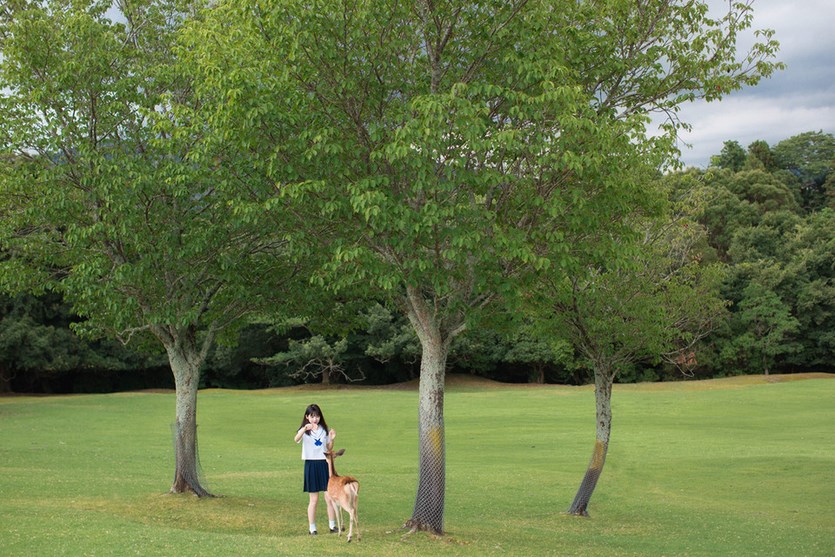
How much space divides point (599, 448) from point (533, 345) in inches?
1768

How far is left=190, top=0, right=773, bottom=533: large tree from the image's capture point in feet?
42.0

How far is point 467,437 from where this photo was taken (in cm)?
3569

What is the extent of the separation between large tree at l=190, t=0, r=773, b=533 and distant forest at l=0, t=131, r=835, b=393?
4182cm

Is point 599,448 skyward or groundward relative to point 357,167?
groundward

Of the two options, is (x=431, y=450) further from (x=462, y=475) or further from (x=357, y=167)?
(x=462, y=475)

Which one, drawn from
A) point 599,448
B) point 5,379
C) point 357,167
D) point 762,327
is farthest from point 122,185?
point 762,327

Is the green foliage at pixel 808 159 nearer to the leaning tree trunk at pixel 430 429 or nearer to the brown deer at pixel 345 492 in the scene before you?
the leaning tree trunk at pixel 430 429

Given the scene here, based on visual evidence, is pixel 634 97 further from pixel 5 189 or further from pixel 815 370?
pixel 815 370

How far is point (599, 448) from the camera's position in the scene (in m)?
18.9

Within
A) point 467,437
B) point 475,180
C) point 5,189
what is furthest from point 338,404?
point 475,180

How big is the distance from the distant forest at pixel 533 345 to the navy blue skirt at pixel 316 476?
41869 millimetres

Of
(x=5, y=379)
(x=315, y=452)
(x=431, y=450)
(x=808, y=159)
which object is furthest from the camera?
(x=808, y=159)

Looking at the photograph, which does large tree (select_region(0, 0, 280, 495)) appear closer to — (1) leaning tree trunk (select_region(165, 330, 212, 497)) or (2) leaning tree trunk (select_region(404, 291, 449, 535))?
(1) leaning tree trunk (select_region(165, 330, 212, 497))

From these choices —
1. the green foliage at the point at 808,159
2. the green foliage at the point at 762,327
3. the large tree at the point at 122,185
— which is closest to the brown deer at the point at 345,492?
the large tree at the point at 122,185
